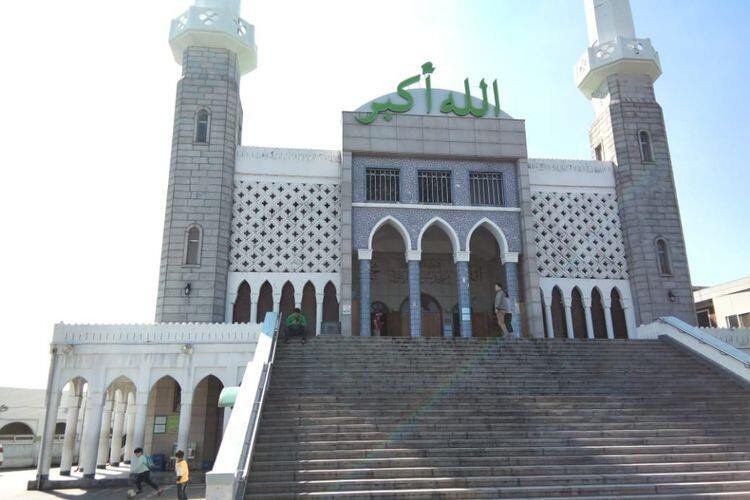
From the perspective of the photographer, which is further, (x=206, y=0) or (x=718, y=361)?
(x=206, y=0)

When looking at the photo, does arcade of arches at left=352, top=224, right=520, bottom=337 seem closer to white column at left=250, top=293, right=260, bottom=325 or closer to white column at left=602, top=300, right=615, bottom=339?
white column at left=602, top=300, right=615, bottom=339

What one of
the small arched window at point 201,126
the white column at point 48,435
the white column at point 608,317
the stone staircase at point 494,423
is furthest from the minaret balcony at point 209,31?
the white column at point 608,317

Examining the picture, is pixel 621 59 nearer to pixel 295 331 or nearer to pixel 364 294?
pixel 364 294

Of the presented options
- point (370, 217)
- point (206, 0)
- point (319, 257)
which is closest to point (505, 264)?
point (370, 217)

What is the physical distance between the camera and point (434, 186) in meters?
17.0

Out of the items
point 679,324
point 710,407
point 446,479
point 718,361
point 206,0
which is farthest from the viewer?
point 206,0

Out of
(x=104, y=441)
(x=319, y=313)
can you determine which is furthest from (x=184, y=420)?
(x=319, y=313)

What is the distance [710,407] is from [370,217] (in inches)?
361

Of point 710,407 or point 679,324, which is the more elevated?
point 679,324

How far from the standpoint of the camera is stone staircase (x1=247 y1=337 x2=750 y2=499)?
24.4ft

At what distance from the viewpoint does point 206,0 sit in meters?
18.5

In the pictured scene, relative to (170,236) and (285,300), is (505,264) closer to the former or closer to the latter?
(285,300)

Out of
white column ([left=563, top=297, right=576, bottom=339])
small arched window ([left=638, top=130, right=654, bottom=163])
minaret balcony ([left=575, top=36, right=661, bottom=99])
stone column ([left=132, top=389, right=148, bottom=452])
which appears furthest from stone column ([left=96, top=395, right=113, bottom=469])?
minaret balcony ([left=575, top=36, right=661, bottom=99])

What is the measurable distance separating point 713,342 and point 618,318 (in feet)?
18.1
